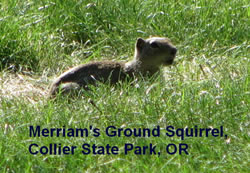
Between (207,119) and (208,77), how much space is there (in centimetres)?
137

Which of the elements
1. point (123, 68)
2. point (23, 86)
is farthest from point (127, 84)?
point (23, 86)

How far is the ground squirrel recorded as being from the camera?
7652mm

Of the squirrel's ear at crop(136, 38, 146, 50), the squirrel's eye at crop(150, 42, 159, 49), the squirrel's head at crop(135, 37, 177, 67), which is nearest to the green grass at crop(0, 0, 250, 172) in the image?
the squirrel's head at crop(135, 37, 177, 67)

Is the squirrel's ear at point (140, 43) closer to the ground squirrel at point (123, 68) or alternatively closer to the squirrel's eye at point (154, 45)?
the ground squirrel at point (123, 68)

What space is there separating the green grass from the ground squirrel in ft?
0.67

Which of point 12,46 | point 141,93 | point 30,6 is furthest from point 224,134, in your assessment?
point 30,6

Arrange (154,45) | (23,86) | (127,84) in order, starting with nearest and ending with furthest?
(127,84) < (23,86) < (154,45)

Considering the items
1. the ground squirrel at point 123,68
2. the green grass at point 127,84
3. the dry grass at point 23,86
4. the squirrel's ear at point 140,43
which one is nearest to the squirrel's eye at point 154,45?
the ground squirrel at point 123,68

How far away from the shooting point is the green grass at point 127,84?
18.1 ft

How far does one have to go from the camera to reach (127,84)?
25.1 ft

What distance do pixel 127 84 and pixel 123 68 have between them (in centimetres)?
45

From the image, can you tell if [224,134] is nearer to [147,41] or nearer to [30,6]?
[147,41]

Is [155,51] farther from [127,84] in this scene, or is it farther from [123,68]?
[127,84]

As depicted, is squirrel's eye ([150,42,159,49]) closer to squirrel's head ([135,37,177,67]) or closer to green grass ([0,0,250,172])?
squirrel's head ([135,37,177,67])
